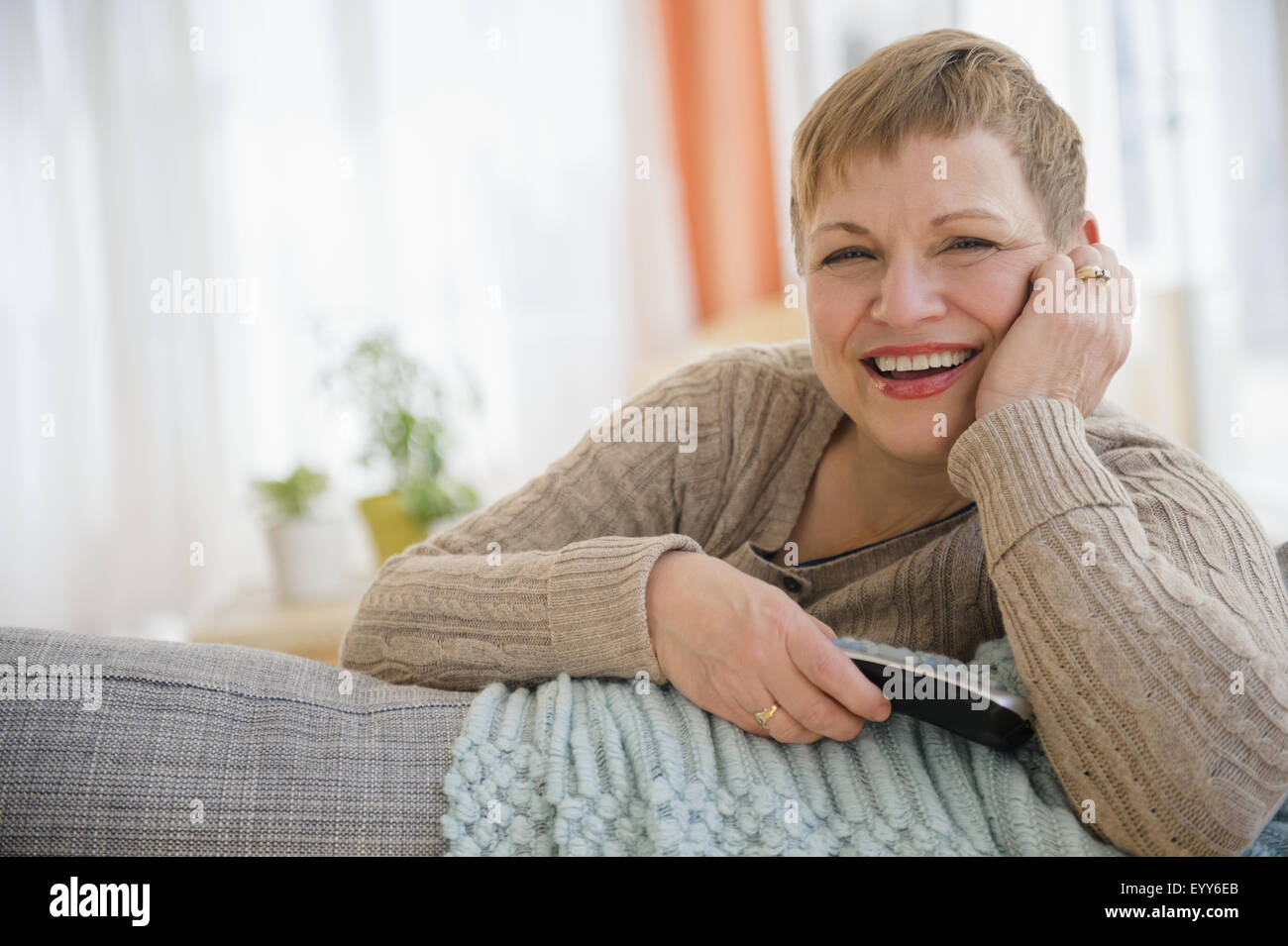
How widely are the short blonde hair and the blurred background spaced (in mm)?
2008

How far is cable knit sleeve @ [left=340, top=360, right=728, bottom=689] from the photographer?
0.79m

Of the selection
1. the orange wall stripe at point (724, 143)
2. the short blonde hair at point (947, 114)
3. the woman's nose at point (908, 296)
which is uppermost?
the orange wall stripe at point (724, 143)

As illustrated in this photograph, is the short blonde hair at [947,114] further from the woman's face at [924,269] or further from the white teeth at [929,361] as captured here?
the white teeth at [929,361]

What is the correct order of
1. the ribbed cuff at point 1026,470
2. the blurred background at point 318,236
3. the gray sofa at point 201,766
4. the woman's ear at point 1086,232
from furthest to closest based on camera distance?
the blurred background at point 318,236 → the woman's ear at point 1086,232 → the ribbed cuff at point 1026,470 → the gray sofa at point 201,766

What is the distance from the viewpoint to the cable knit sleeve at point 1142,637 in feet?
2.10

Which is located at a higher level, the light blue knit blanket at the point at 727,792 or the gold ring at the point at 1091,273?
the gold ring at the point at 1091,273

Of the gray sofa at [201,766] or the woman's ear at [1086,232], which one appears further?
the woman's ear at [1086,232]

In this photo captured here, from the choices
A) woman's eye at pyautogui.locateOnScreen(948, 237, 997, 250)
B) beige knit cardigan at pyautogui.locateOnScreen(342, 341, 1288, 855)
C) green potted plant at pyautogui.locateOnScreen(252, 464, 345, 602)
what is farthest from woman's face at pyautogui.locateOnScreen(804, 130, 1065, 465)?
green potted plant at pyautogui.locateOnScreen(252, 464, 345, 602)

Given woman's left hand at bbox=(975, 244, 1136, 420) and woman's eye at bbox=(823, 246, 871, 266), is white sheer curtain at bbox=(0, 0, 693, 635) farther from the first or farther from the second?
woman's left hand at bbox=(975, 244, 1136, 420)

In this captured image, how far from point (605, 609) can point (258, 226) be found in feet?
9.31

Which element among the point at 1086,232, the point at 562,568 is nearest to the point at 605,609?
the point at 562,568

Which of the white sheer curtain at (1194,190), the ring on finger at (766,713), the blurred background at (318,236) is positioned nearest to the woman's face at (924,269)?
the ring on finger at (766,713)
